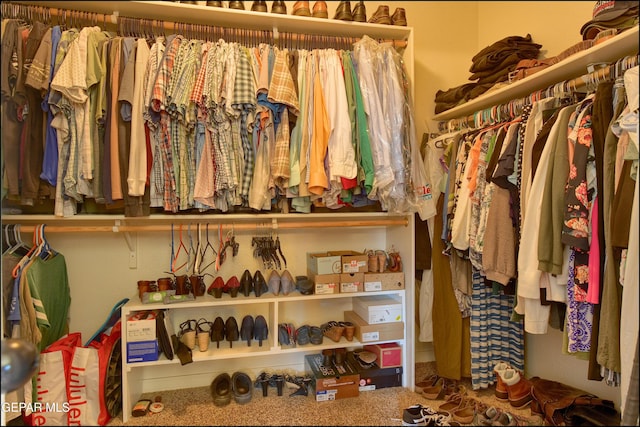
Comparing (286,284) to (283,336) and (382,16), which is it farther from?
(382,16)

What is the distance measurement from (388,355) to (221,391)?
675 millimetres

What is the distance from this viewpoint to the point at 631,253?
2.51ft

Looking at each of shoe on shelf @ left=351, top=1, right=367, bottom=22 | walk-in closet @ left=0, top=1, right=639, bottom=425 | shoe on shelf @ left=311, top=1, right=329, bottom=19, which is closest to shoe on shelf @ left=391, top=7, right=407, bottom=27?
walk-in closet @ left=0, top=1, right=639, bottom=425

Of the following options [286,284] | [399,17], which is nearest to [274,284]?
[286,284]

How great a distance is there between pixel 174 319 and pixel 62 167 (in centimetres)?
70

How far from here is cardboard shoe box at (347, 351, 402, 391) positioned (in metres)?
1.29

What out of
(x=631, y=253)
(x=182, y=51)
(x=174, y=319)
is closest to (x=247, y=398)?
(x=174, y=319)

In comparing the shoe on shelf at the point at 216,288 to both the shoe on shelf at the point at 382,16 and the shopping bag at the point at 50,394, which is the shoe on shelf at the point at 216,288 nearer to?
the shopping bag at the point at 50,394

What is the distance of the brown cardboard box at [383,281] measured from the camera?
1.46 meters

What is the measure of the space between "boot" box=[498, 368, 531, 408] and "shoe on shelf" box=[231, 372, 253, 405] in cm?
77

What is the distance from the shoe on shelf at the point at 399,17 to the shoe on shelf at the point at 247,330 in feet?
4.17

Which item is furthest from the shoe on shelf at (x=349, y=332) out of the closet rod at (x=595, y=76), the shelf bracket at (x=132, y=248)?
the closet rod at (x=595, y=76)

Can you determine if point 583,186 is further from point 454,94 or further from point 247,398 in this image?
point 247,398

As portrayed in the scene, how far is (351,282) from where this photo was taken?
1.46 meters
